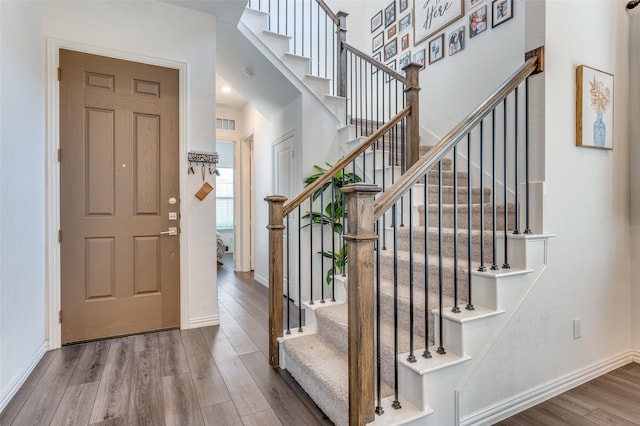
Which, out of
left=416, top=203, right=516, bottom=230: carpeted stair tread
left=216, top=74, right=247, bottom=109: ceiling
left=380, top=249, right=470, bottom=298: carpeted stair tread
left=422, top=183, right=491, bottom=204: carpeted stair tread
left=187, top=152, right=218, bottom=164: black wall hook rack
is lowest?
left=380, top=249, right=470, bottom=298: carpeted stair tread

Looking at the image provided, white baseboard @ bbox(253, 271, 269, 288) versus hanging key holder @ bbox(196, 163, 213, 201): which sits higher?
hanging key holder @ bbox(196, 163, 213, 201)

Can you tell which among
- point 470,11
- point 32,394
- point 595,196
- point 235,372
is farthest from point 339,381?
point 470,11

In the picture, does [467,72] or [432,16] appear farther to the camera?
[432,16]

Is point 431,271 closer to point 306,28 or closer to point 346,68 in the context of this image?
point 346,68

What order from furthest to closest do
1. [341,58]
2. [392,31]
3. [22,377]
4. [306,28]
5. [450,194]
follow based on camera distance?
[306,28] < [392,31] < [341,58] < [450,194] < [22,377]

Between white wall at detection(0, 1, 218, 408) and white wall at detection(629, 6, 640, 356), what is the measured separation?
3239 millimetres

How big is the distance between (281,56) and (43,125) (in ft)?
7.13

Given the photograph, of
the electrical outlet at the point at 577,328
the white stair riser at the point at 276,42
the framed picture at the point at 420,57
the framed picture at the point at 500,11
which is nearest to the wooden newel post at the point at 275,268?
the electrical outlet at the point at 577,328

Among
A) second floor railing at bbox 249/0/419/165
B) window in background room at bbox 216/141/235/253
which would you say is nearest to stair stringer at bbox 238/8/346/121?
second floor railing at bbox 249/0/419/165

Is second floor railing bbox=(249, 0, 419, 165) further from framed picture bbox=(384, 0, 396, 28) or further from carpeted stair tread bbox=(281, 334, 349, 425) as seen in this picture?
carpeted stair tread bbox=(281, 334, 349, 425)

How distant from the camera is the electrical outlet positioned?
213 cm

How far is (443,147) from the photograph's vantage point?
1657 mm

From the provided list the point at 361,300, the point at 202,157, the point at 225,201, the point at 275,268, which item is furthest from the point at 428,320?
the point at 225,201

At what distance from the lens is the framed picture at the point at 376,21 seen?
15.7 feet
